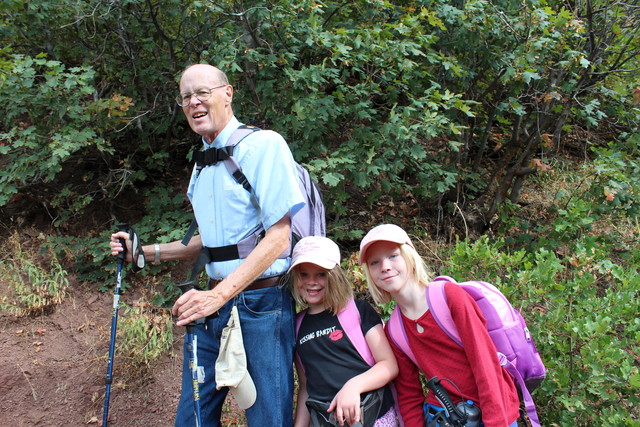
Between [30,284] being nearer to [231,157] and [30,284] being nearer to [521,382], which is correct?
[231,157]

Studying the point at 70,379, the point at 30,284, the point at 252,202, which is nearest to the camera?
the point at 252,202

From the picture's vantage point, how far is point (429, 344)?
90.3 inches

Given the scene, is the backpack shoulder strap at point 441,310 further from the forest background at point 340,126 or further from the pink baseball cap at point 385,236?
the forest background at point 340,126

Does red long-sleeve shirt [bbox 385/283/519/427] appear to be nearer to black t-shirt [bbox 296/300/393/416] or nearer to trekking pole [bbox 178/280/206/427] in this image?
black t-shirt [bbox 296/300/393/416]

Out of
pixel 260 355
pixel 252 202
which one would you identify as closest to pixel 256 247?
Result: pixel 252 202

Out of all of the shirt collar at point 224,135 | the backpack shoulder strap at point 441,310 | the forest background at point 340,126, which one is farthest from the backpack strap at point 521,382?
the shirt collar at point 224,135

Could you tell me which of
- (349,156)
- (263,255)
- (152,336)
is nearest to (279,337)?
(263,255)

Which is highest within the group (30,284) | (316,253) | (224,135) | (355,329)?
(224,135)

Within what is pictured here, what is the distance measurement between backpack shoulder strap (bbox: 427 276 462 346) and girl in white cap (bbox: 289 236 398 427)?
30 centimetres

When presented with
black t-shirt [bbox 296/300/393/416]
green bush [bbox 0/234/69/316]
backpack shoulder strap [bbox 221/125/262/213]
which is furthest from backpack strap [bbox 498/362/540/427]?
green bush [bbox 0/234/69/316]

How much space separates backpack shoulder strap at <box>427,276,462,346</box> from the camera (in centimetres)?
221

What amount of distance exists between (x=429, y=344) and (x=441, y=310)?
0.19 meters

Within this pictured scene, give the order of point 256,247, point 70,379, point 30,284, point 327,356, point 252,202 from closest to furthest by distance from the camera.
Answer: point 256,247
point 252,202
point 327,356
point 70,379
point 30,284

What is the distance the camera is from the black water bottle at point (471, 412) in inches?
83.4
